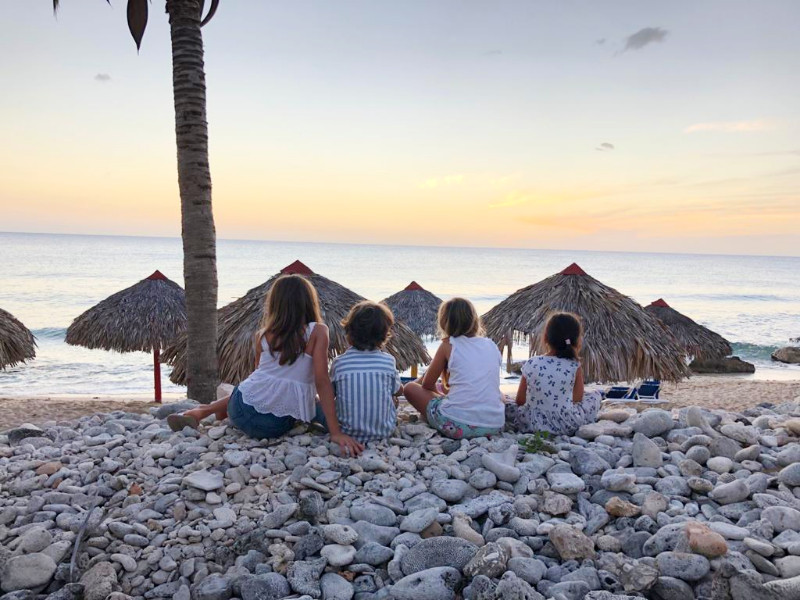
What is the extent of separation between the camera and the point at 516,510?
3.34 meters

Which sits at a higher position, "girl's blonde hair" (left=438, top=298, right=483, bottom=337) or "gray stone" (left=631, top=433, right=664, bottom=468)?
"girl's blonde hair" (left=438, top=298, right=483, bottom=337)

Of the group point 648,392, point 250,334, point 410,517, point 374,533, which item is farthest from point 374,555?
point 648,392

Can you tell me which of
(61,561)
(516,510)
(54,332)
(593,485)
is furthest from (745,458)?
(54,332)

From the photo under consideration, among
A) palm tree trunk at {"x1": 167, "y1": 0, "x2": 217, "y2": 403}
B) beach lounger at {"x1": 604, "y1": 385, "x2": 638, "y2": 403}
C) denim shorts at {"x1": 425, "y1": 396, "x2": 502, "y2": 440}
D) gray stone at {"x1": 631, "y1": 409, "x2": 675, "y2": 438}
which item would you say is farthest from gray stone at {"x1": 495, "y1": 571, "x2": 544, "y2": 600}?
beach lounger at {"x1": 604, "y1": 385, "x2": 638, "y2": 403}

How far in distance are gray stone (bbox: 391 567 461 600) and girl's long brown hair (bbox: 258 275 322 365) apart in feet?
6.15

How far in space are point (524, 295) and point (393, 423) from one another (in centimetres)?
521

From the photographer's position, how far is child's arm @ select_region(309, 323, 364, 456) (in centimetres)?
403

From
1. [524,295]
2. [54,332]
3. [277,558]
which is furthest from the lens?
[54,332]

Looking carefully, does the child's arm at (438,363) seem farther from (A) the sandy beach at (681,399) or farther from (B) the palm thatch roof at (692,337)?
(B) the palm thatch roof at (692,337)

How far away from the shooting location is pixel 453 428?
4348mm

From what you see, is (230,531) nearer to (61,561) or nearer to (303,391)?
(61,561)

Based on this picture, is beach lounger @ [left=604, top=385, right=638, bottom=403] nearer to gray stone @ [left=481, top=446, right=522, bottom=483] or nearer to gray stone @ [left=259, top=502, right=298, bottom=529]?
gray stone @ [left=481, top=446, right=522, bottom=483]

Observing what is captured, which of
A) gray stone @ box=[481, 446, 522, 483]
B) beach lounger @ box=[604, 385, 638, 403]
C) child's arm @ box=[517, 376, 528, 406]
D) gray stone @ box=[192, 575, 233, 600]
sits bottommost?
beach lounger @ box=[604, 385, 638, 403]

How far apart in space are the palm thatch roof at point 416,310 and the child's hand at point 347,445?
32.4 ft
